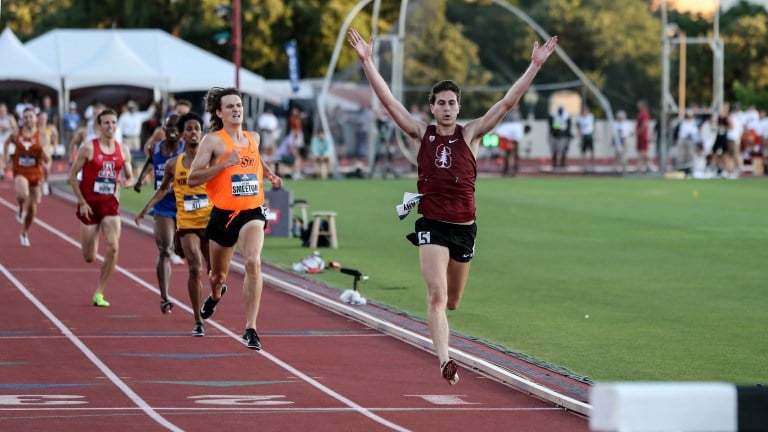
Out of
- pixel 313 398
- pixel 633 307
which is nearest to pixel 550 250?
pixel 633 307

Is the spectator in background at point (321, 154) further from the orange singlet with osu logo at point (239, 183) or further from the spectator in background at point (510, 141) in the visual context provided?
the orange singlet with osu logo at point (239, 183)

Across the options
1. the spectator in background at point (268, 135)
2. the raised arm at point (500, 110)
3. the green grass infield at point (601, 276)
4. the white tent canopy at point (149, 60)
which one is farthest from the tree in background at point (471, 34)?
A: the raised arm at point (500, 110)

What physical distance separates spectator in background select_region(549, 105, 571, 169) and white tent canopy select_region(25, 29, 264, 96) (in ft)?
34.0

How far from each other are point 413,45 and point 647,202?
21.3m

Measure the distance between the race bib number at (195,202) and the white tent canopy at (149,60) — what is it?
3905 centimetres

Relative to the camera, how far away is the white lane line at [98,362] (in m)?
10.4

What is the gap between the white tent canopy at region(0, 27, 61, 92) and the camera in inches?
2117

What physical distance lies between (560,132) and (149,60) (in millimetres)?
14269

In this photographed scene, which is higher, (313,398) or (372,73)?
(372,73)

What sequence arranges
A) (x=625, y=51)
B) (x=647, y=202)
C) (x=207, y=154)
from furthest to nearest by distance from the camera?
(x=625, y=51) → (x=647, y=202) → (x=207, y=154)

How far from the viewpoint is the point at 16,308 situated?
16812mm

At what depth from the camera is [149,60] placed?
56.0 m

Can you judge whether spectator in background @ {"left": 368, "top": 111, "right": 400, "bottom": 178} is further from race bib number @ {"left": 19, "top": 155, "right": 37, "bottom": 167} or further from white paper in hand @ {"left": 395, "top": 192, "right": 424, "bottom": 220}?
white paper in hand @ {"left": 395, "top": 192, "right": 424, "bottom": 220}

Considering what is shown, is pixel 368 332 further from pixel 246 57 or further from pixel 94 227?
pixel 246 57
